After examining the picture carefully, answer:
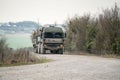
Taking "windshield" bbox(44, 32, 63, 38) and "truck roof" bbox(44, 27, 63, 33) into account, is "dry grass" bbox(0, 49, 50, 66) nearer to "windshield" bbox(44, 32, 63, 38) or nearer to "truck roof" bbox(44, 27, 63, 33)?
"windshield" bbox(44, 32, 63, 38)

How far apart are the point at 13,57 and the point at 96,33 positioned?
23578 millimetres

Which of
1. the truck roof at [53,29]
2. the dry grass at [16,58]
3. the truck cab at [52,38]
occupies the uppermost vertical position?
the truck roof at [53,29]

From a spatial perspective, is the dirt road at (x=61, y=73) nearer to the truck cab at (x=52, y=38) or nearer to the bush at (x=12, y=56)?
the bush at (x=12, y=56)

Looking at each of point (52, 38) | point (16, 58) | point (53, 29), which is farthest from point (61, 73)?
point (53, 29)

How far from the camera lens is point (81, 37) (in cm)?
5697

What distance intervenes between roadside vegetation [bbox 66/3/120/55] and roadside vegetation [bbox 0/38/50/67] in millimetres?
17566

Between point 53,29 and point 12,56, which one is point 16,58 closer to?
point 12,56

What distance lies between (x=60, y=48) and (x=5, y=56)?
20.5 metres

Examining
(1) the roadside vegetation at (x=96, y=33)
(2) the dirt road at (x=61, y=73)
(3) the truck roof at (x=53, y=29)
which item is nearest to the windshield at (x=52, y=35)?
(3) the truck roof at (x=53, y=29)

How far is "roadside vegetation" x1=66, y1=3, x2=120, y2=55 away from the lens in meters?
46.1

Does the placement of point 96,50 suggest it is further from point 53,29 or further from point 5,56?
point 5,56

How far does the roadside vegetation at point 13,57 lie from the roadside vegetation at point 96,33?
692 inches

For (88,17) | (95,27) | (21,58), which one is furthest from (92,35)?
(21,58)

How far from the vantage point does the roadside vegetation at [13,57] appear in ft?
92.1
